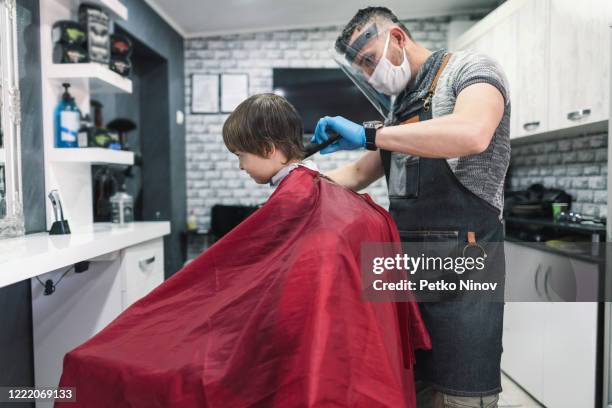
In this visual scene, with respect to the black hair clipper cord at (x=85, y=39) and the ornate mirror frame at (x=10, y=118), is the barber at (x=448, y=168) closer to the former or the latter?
the ornate mirror frame at (x=10, y=118)

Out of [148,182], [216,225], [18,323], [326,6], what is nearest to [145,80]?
[148,182]

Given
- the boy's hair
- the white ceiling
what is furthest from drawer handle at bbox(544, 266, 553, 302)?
the white ceiling

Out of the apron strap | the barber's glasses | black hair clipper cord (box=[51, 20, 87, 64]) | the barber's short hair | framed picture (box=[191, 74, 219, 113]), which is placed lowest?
the apron strap

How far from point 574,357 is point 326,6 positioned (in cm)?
288

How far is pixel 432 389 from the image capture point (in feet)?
4.23

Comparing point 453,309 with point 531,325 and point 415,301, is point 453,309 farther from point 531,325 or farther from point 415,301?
point 531,325

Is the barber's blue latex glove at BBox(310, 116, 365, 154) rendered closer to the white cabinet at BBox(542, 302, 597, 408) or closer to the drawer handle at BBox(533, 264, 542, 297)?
the white cabinet at BBox(542, 302, 597, 408)

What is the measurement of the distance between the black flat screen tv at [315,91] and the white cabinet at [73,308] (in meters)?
2.60

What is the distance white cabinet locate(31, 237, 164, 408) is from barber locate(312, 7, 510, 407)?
139 cm

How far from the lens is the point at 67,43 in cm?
225

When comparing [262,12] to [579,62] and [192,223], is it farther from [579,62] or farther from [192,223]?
[579,62]

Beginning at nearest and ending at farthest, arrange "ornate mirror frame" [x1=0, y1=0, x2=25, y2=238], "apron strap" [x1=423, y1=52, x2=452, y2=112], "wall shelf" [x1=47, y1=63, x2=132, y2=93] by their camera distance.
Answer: "apron strap" [x1=423, y1=52, x2=452, y2=112], "ornate mirror frame" [x1=0, y1=0, x2=25, y2=238], "wall shelf" [x1=47, y1=63, x2=132, y2=93]

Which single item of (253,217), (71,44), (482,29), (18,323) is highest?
(482,29)

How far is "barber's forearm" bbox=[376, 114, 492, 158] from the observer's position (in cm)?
110
